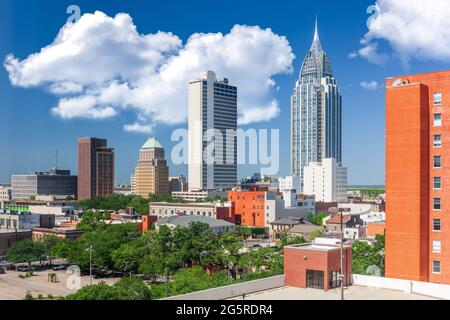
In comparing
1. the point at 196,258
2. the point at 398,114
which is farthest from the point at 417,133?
the point at 196,258

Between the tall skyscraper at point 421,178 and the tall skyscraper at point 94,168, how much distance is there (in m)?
94.9

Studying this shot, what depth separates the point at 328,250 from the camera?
16.3 m

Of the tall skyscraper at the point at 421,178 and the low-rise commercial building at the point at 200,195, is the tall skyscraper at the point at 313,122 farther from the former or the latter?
the tall skyscraper at the point at 421,178

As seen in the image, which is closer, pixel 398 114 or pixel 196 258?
pixel 398 114

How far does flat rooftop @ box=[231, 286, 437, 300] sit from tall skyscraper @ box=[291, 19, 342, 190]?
372 feet

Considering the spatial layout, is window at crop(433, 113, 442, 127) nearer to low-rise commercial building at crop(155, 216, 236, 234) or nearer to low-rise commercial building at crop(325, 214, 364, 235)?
low-rise commercial building at crop(155, 216, 236, 234)

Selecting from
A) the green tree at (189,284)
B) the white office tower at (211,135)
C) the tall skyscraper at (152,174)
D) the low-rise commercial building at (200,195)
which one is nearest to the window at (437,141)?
the green tree at (189,284)

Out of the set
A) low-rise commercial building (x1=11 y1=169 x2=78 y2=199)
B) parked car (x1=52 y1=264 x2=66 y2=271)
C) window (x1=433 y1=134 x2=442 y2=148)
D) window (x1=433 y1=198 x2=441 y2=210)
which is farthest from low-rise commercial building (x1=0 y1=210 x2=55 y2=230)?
low-rise commercial building (x1=11 y1=169 x2=78 y2=199)

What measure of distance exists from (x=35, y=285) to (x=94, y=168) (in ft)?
260

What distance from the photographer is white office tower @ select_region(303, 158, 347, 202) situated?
91.1 meters
